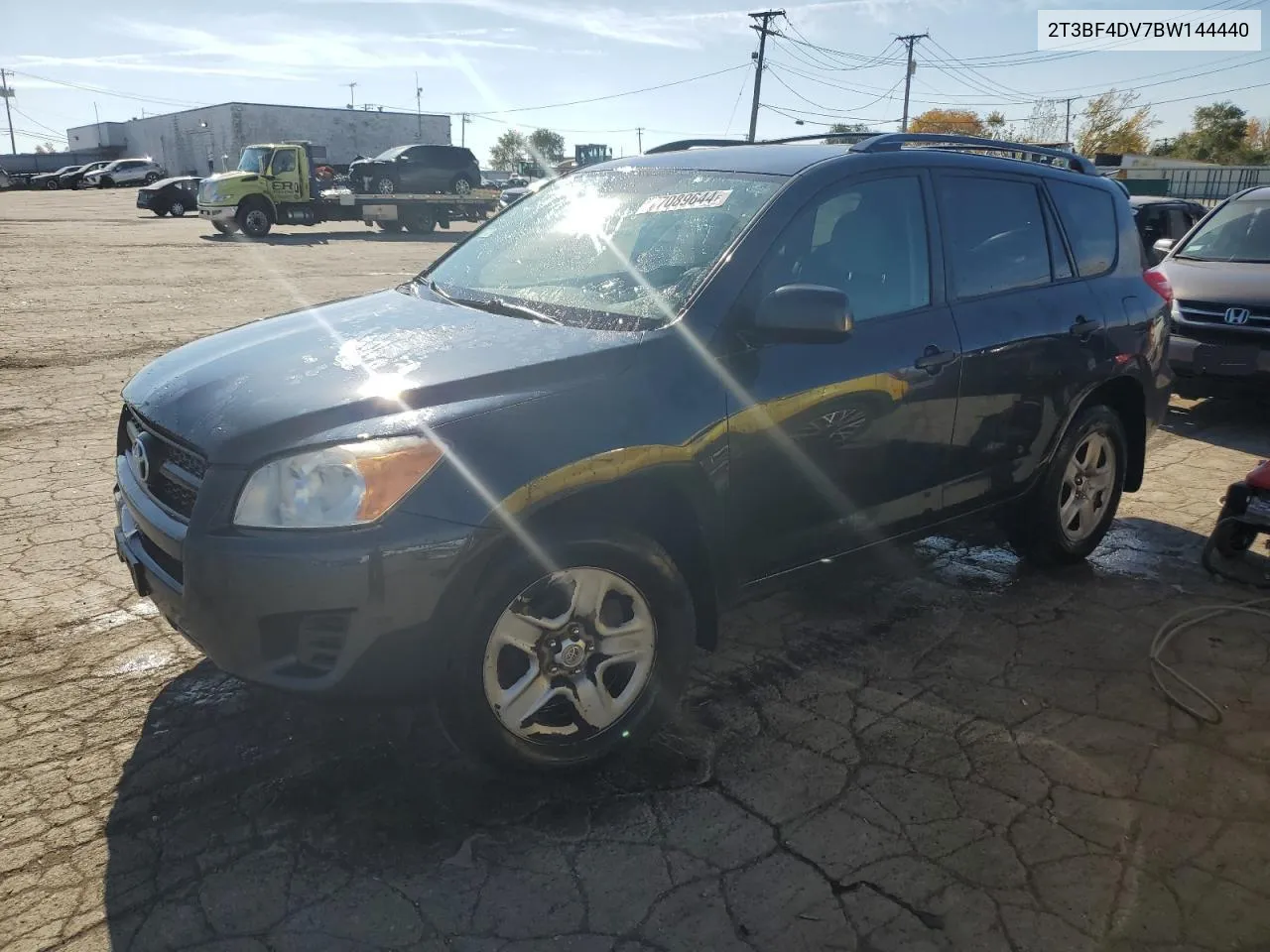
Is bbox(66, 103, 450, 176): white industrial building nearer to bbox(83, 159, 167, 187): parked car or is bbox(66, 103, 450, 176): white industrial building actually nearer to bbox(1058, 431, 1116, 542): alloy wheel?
bbox(83, 159, 167, 187): parked car

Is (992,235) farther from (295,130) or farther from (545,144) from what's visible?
(545,144)

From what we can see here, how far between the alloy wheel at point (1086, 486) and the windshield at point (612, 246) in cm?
215

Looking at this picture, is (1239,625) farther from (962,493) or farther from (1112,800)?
(1112,800)

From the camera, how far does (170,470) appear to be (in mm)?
2703

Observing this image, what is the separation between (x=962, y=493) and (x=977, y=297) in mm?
773

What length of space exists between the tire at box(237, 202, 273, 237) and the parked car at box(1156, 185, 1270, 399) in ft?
73.3

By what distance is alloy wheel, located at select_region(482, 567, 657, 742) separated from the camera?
2.64 metres

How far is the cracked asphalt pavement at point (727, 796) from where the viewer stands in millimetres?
2312

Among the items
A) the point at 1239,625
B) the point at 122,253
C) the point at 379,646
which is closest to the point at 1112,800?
the point at 1239,625

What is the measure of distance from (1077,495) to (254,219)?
80.1 feet

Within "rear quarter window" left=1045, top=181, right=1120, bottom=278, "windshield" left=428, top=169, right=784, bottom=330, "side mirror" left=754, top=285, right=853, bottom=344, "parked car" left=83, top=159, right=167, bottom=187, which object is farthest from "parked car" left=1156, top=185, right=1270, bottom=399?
"parked car" left=83, top=159, right=167, bottom=187

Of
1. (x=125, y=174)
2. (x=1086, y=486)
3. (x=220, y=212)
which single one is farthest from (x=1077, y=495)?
(x=125, y=174)

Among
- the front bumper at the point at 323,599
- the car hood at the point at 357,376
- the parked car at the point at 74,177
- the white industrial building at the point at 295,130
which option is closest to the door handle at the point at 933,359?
the car hood at the point at 357,376

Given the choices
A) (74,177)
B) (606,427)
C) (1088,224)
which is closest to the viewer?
(606,427)
